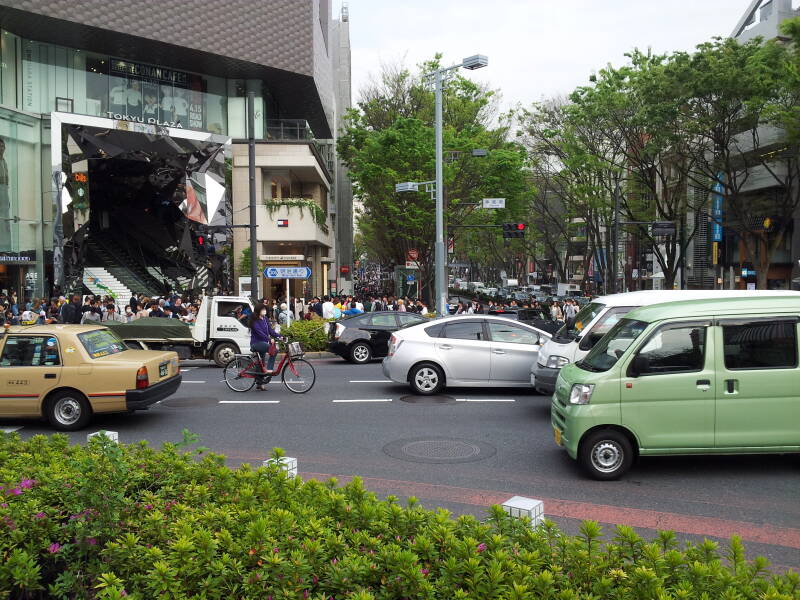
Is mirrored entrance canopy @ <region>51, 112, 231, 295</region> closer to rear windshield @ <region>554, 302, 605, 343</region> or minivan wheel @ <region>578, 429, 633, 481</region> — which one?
rear windshield @ <region>554, 302, 605, 343</region>

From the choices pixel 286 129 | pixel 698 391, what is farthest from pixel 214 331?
pixel 286 129

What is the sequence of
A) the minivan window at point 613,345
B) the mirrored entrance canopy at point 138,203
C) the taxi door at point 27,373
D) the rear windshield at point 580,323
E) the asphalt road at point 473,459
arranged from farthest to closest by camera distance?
the mirrored entrance canopy at point 138,203 → the rear windshield at point 580,323 → the taxi door at point 27,373 → the minivan window at point 613,345 → the asphalt road at point 473,459

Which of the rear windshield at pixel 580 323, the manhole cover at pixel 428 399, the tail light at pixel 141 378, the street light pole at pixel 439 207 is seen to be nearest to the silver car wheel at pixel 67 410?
the tail light at pixel 141 378

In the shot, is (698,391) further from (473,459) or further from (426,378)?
(426,378)

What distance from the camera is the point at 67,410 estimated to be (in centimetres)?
941

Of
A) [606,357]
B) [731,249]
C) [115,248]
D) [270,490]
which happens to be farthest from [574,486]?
[731,249]

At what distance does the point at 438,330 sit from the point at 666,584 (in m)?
9.16

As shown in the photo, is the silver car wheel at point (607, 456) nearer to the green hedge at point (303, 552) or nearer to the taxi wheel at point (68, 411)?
the green hedge at point (303, 552)

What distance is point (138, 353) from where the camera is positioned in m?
10.1

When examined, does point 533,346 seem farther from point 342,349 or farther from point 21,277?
point 21,277

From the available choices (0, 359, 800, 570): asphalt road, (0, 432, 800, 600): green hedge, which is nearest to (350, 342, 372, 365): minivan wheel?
(0, 359, 800, 570): asphalt road

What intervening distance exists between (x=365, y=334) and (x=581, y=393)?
10.6 m

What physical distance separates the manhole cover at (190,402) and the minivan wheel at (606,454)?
22.8 feet

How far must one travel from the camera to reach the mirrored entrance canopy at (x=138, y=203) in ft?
97.7
